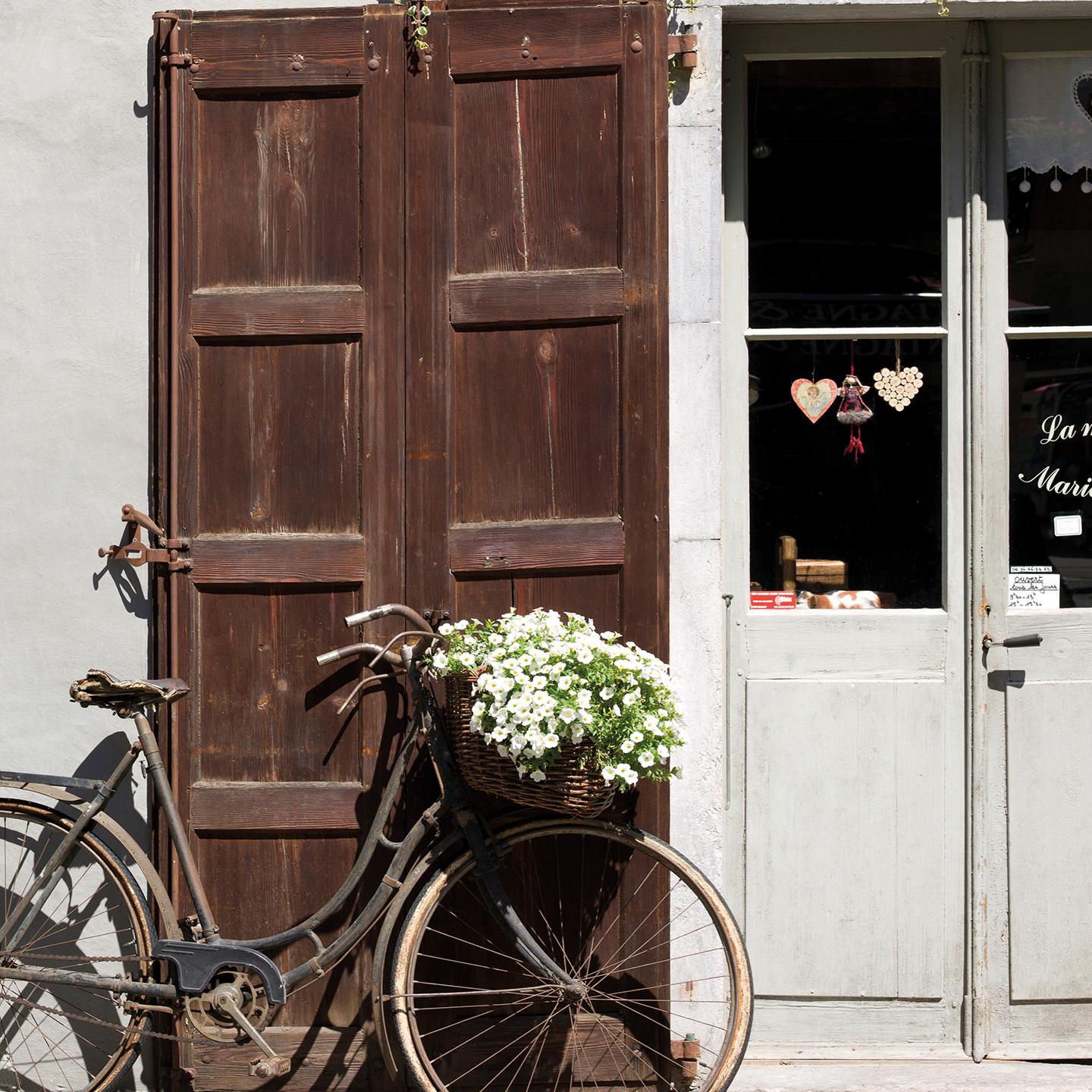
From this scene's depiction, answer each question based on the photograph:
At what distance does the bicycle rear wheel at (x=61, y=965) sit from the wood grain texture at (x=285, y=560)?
93 centimetres

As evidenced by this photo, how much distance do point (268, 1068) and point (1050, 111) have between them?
12.1ft

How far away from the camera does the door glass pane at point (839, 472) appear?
384cm

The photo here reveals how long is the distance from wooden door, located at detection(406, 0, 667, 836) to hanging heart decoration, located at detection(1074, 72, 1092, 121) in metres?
1.39

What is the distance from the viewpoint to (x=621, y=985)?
137 inches

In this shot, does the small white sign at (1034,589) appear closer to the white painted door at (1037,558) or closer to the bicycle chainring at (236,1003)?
the white painted door at (1037,558)

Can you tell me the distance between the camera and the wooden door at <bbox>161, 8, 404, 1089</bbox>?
3490mm

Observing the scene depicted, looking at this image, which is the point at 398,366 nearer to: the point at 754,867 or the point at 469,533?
the point at 469,533

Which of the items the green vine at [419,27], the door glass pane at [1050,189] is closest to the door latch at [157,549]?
the green vine at [419,27]

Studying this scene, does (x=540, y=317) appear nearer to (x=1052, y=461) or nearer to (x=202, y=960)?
(x=1052, y=461)

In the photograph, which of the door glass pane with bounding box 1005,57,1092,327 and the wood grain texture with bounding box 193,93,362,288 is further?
the door glass pane with bounding box 1005,57,1092,327

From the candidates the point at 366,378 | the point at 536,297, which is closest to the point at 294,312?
the point at 366,378

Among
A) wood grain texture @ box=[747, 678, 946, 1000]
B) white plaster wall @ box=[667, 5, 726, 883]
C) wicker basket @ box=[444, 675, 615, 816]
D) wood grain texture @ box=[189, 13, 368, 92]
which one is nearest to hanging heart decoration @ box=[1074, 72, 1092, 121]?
white plaster wall @ box=[667, 5, 726, 883]

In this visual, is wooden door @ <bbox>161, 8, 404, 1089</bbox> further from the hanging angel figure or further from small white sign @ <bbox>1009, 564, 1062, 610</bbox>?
small white sign @ <bbox>1009, 564, 1062, 610</bbox>

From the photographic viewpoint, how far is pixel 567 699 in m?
2.93
